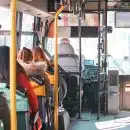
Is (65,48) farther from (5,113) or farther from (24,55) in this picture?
(5,113)

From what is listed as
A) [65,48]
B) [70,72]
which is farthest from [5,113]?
[65,48]

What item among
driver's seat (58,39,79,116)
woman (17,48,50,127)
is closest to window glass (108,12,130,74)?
driver's seat (58,39,79,116)

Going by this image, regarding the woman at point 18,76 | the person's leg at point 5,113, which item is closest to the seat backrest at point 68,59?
the woman at point 18,76

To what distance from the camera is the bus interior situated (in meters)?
6.96

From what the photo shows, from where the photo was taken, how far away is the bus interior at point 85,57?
6960 mm

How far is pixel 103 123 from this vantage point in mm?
7871

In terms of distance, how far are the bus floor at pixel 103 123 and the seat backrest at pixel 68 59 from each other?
101 cm

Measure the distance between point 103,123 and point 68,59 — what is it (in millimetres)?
1600

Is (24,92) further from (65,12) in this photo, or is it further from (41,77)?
(65,12)

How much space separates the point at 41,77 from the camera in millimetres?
5617

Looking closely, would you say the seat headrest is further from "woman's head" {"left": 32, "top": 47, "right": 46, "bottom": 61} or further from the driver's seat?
"woman's head" {"left": 32, "top": 47, "right": 46, "bottom": 61}

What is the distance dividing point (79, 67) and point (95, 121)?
1092mm

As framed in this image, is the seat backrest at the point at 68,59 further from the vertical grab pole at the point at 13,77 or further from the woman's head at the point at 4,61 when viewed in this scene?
the vertical grab pole at the point at 13,77

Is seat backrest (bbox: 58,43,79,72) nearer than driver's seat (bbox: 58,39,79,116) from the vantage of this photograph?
No
